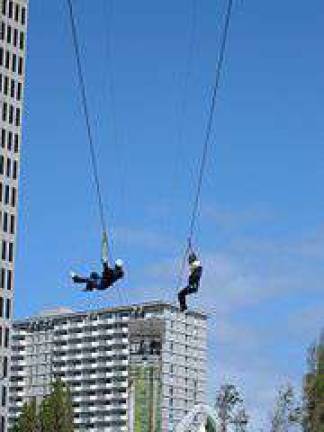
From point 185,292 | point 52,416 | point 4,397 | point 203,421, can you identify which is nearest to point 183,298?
point 185,292

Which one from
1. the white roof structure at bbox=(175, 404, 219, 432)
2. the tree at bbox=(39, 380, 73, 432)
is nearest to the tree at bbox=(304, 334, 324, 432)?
the white roof structure at bbox=(175, 404, 219, 432)

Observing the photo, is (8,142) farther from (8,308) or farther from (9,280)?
(8,308)

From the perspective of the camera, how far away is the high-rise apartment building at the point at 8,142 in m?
150

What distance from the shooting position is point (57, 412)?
137 meters

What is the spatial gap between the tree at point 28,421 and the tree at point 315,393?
38.6 m

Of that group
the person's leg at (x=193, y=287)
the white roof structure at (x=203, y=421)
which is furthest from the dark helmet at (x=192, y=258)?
the white roof structure at (x=203, y=421)

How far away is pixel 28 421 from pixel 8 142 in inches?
1419

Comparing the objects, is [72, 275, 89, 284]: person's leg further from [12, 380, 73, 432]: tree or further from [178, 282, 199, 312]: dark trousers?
[12, 380, 73, 432]: tree

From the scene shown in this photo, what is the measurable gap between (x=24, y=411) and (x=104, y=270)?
9408 centimetres

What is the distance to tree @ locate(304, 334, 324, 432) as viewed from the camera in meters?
107

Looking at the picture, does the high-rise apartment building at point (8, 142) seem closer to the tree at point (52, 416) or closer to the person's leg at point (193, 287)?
the tree at point (52, 416)

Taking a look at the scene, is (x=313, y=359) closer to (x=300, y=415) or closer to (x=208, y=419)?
(x=300, y=415)

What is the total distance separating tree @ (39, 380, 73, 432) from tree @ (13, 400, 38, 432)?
103 cm

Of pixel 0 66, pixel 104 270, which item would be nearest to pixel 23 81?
pixel 0 66
